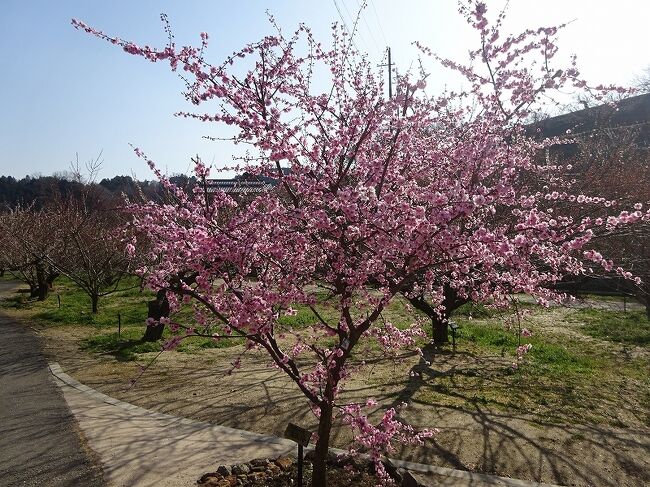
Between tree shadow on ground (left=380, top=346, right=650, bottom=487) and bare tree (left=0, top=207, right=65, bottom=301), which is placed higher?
bare tree (left=0, top=207, right=65, bottom=301)

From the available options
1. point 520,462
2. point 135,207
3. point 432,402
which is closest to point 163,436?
point 135,207

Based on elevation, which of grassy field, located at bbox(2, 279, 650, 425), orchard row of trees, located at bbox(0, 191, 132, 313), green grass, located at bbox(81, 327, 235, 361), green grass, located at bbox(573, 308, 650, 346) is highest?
orchard row of trees, located at bbox(0, 191, 132, 313)

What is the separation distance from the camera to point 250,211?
12.9 ft

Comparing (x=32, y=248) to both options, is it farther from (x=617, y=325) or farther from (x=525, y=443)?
(x=617, y=325)

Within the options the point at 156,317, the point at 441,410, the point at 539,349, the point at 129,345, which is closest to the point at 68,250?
the point at 156,317

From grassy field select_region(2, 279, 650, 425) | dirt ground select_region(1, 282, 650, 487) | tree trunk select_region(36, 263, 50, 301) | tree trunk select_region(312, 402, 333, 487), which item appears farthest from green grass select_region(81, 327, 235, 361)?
tree trunk select_region(36, 263, 50, 301)

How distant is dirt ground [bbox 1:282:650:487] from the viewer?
4.89 m

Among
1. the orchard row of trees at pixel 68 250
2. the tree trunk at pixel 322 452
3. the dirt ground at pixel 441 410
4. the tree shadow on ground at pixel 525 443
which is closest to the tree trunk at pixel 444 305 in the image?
the dirt ground at pixel 441 410

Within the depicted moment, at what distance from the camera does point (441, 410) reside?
245 inches

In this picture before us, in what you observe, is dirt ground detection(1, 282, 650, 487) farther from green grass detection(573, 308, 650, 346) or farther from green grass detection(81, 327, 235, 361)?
green grass detection(573, 308, 650, 346)

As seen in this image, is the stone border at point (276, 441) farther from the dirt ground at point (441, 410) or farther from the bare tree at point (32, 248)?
the bare tree at point (32, 248)

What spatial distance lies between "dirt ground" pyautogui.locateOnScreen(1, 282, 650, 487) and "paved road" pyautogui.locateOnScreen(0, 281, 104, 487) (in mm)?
703

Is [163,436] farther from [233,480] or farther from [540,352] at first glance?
[540,352]

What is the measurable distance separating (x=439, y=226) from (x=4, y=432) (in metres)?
5.88
